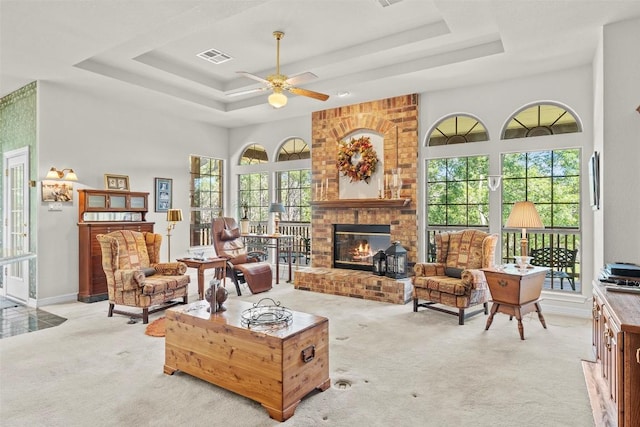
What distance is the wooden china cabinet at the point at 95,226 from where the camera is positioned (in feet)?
17.8

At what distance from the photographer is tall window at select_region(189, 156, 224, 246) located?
24.8ft

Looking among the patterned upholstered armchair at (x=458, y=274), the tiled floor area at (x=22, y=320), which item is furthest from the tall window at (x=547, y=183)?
the tiled floor area at (x=22, y=320)

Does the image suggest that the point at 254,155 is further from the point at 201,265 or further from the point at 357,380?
the point at 357,380

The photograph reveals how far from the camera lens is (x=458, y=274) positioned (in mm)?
Result: 4734

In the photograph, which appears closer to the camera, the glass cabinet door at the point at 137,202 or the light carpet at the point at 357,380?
the light carpet at the point at 357,380

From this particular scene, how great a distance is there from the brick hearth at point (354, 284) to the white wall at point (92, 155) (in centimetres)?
258

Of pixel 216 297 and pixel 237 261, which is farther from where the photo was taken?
pixel 237 261

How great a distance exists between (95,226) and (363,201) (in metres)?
3.89

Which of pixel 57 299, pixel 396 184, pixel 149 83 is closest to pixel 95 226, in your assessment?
pixel 57 299

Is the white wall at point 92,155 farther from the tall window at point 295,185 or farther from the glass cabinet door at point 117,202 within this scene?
the tall window at point 295,185

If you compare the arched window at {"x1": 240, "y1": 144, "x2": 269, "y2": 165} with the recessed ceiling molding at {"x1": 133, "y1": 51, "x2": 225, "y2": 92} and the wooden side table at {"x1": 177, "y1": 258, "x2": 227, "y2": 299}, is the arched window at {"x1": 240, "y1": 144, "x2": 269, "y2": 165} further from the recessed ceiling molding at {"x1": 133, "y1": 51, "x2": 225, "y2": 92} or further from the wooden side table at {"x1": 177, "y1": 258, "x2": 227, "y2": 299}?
the wooden side table at {"x1": 177, "y1": 258, "x2": 227, "y2": 299}

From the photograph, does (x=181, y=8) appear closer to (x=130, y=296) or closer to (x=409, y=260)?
(x=130, y=296)

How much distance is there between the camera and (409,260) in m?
5.88

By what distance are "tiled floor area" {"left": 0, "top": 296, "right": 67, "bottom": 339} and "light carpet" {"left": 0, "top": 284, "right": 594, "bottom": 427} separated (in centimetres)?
24
